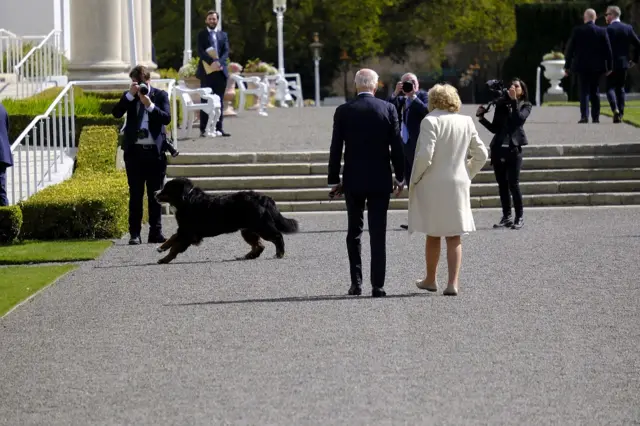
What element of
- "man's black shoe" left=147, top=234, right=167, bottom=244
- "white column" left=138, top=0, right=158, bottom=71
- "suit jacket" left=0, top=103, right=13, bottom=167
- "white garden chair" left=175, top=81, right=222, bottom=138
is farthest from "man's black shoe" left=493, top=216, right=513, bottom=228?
"white column" left=138, top=0, right=158, bottom=71

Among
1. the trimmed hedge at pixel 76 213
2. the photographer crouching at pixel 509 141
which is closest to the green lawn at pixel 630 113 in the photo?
the photographer crouching at pixel 509 141

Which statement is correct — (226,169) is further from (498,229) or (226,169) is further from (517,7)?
(517,7)

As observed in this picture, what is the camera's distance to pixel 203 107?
79.3ft

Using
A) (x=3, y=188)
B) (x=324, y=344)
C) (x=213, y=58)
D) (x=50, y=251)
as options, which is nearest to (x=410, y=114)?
(x=50, y=251)

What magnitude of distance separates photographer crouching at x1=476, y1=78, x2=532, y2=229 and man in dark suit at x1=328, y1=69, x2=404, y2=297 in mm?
5631

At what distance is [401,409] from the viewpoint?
7625 millimetres

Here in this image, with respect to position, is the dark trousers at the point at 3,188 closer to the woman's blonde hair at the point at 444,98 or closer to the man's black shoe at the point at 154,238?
the man's black shoe at the point at 154,238

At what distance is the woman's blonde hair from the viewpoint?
38.5 feet

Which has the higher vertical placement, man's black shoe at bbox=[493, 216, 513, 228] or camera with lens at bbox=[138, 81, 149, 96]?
camera with lens at bbox=[138, 81, 149, 96]

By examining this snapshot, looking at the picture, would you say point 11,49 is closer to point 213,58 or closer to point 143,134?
point 213,58

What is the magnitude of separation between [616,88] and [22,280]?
1592 centimetres

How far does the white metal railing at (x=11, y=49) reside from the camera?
95.2 ft

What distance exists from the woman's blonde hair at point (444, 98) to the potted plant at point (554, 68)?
101 feet

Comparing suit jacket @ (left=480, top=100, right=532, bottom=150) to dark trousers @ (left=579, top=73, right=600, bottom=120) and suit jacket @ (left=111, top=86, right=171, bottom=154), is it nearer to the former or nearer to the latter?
suit jacket @ (left=111, top=86, right=171, bottom=154)
